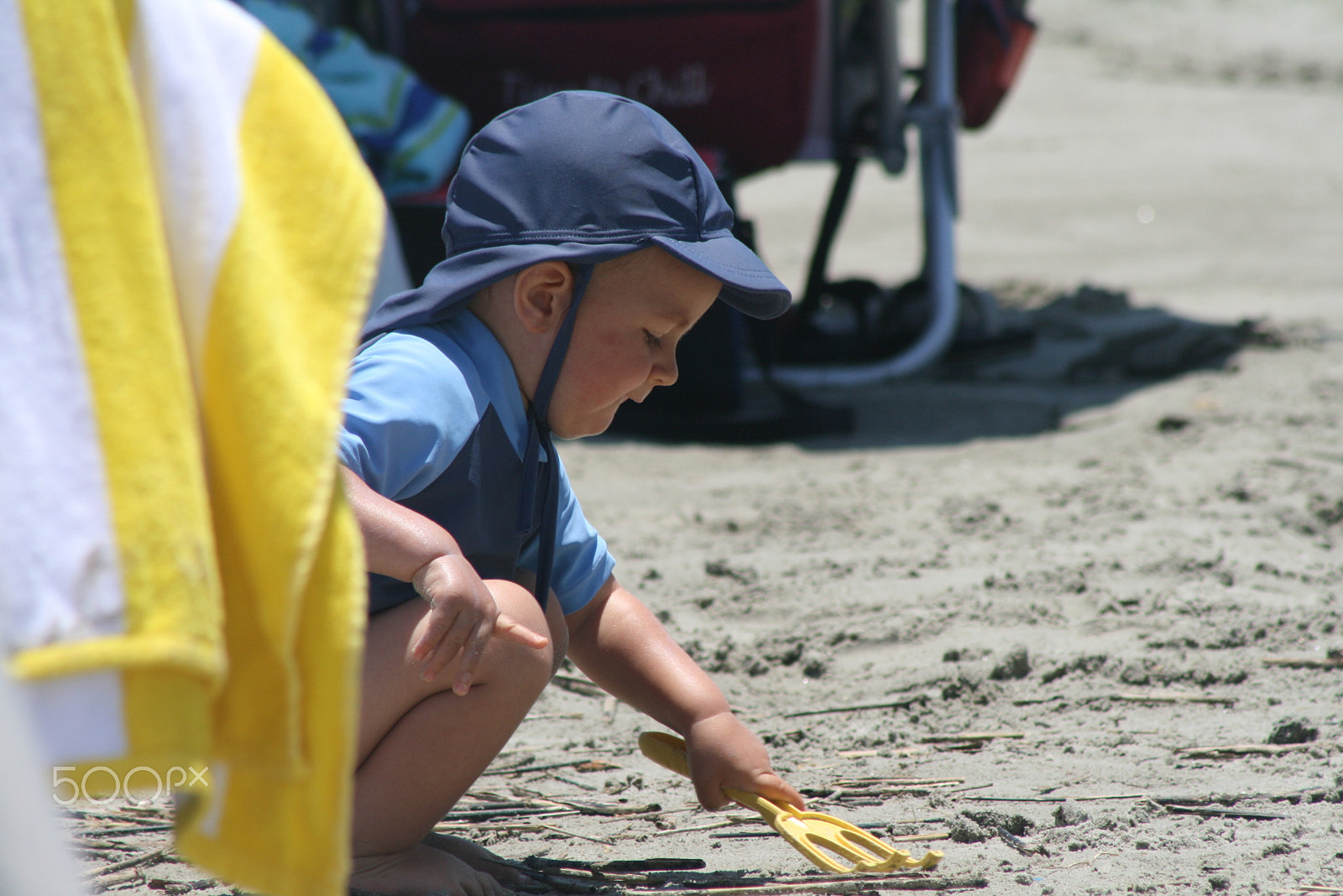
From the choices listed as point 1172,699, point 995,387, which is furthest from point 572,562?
point 995,387

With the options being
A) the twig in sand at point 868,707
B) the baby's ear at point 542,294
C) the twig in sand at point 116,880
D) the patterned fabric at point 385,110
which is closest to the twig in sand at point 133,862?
the twig in sand at point 116,880

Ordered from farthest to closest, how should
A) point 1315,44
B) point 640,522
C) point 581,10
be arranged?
point 1315,44 → point 581,10 → point 640,522

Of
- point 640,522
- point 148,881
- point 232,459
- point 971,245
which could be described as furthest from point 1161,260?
point 232,459

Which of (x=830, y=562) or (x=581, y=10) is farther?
(x=581, y=10)

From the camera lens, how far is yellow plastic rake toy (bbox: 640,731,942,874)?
Result: 1543 millimetres

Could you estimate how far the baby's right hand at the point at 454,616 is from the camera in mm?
1267

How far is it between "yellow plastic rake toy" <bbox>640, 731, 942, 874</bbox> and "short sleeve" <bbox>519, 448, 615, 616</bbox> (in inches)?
12.6

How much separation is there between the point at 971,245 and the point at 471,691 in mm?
5665

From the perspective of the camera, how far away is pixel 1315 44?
13.0 m

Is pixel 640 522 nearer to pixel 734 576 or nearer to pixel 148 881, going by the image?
pixel 734 576

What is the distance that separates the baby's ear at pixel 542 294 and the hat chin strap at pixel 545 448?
0.03 ft

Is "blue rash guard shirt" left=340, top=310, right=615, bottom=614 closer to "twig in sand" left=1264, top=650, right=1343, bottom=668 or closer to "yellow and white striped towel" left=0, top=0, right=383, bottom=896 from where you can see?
"yellow and white striped towel" left=0, top=0, right=383, bottom=896

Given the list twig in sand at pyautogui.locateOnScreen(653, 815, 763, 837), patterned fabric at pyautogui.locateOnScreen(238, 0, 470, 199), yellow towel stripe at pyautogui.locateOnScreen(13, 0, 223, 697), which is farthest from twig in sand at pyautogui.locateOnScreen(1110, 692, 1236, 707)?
patterned fabric at pyautogui.locateOnScreen(238, 0, 470, 199)

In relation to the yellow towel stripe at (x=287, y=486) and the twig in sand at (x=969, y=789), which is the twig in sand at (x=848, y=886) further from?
the yellow towel stripe at (x=287, y=486)
